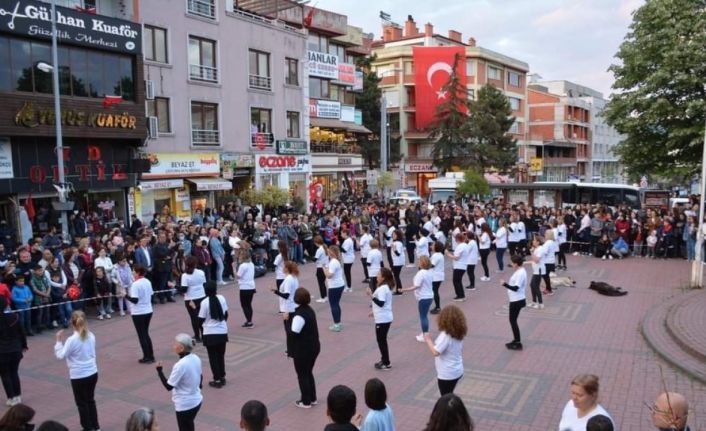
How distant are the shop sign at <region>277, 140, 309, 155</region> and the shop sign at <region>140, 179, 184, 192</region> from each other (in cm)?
750

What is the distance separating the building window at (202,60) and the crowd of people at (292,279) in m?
7.08

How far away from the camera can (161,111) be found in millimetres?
26375

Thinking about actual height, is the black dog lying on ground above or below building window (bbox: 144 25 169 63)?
below

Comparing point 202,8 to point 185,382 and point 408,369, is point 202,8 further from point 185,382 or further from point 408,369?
point 185,382

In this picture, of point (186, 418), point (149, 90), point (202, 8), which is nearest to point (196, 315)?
point (186, 418)

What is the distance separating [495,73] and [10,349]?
200 ft

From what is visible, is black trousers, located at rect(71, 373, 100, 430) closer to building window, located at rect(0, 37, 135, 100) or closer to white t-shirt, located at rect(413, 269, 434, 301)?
white t-shirt, located at rect(413, 269, 434, 301)

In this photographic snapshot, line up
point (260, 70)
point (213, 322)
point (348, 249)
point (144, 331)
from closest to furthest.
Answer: point (213, 322) < point (144, 331) < point (348, 249) < point (260, 70)

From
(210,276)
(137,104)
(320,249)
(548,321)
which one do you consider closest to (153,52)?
(137,104)

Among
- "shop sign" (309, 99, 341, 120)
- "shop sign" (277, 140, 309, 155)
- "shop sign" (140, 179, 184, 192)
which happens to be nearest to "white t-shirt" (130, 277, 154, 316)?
"shop sign" (140, 179, 184, 192)

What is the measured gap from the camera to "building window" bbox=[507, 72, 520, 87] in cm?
6556

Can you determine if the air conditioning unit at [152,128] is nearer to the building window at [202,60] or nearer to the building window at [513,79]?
the building window at [202,60]

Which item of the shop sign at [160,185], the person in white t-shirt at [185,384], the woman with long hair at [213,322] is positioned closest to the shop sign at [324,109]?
the shop sign at [160,185]

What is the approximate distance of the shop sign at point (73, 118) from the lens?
63.3 ft
